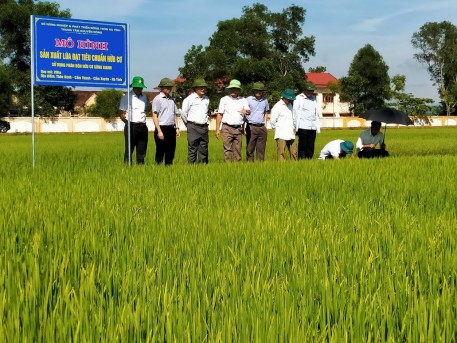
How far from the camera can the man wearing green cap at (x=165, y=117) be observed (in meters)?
10.3

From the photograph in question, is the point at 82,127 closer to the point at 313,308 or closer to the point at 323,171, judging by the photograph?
the point at 323,171

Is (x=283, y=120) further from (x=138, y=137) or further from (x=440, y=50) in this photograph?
(x=440, y=50)

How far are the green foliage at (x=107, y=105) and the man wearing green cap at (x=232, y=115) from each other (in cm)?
4904

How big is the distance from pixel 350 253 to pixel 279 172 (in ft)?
16.2

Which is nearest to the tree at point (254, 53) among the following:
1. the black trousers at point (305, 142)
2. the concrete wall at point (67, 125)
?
the concrete wall at point (67, 125)

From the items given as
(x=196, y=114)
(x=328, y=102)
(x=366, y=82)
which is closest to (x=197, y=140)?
(x=196, y=114)

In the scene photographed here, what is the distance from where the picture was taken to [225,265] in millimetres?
2527

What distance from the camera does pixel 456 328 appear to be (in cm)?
186

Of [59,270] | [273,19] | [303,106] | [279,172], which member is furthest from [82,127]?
[59,270]

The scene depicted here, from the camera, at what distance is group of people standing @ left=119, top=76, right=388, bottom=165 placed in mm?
10352

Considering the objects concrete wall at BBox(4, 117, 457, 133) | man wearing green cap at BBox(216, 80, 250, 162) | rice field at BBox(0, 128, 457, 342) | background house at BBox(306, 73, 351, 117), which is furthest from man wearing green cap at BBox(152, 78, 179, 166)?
background house at BBox(306, 73, 351, 117)

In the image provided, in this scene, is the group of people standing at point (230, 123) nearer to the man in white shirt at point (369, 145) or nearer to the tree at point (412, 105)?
the man in white shirt at point (369, 145)

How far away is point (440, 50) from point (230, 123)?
3030 inches

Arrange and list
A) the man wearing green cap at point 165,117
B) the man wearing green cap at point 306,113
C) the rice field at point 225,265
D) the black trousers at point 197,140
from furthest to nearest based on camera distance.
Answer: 1. the man wearing green cap at point 306,113
2. the black trousers at point 197,140
3. the man wearing green cap at point 165,117
4. the rice field at point 225,265
